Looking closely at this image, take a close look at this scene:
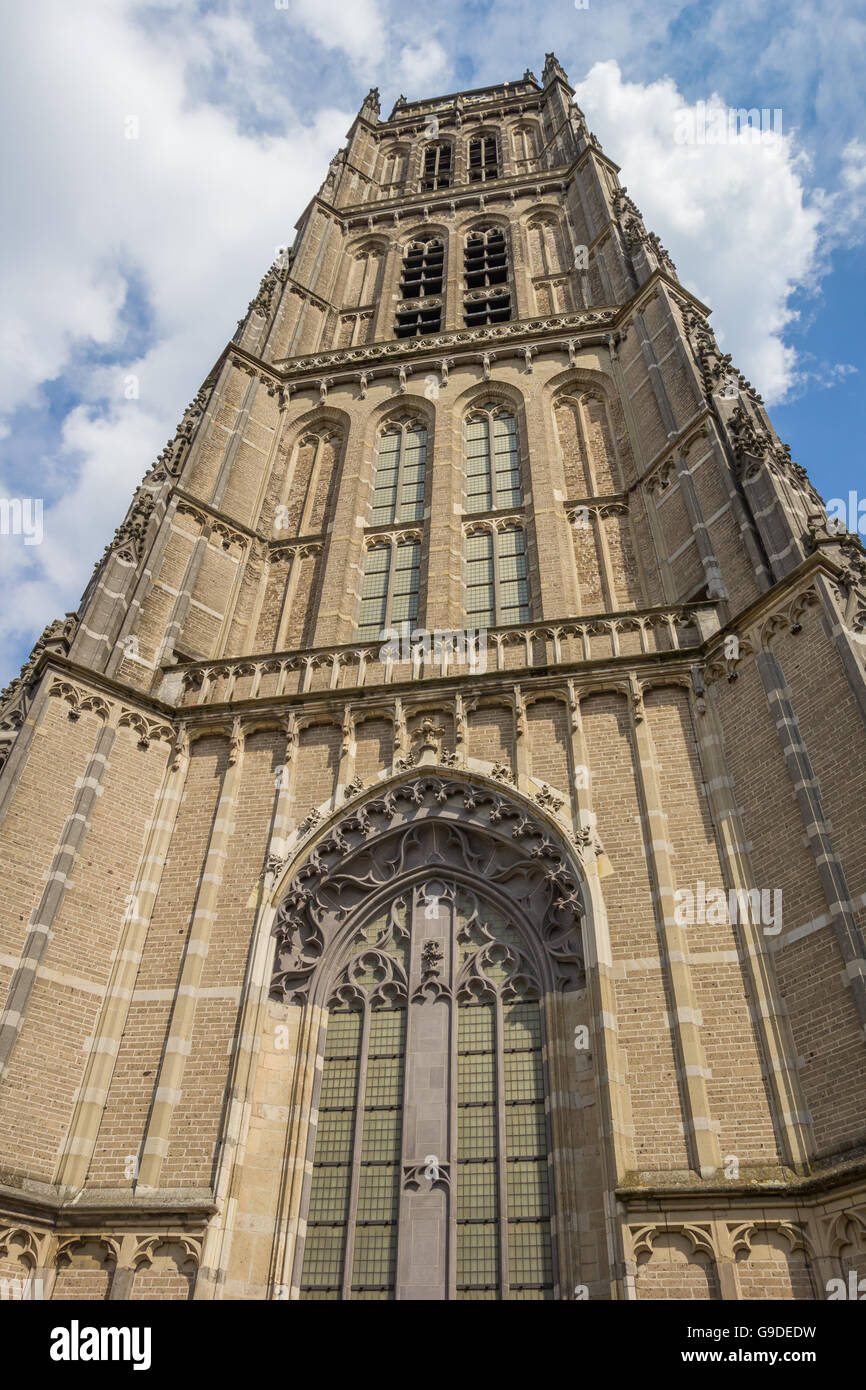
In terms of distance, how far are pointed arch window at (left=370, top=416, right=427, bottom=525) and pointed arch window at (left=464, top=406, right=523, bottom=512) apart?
1.00m

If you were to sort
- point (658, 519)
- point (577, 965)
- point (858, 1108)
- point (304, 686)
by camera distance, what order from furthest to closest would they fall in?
point (658, 519) → point (304, 686) → point (577, 965) → point (858, 1108)

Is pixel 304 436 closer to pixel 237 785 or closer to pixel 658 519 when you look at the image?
pixel 658 519

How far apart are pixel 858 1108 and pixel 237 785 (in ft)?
29.1

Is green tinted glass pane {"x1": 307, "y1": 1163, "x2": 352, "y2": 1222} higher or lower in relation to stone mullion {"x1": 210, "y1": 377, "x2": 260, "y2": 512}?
lower

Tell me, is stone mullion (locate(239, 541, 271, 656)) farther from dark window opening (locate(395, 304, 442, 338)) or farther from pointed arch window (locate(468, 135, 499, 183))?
pointed arch window (locate(468, 135, 499, 183))

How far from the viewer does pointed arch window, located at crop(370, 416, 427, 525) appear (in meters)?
20.8

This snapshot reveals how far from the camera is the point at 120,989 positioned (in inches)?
491

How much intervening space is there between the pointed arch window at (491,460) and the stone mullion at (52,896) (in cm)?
916

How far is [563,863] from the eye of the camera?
12906mm

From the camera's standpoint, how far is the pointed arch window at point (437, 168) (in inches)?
1436

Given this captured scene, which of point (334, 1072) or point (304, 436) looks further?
point (304, 436)

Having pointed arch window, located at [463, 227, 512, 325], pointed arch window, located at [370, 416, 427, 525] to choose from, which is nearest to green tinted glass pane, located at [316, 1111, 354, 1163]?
pointed arch window, located at [370, 416, 427, 525]
